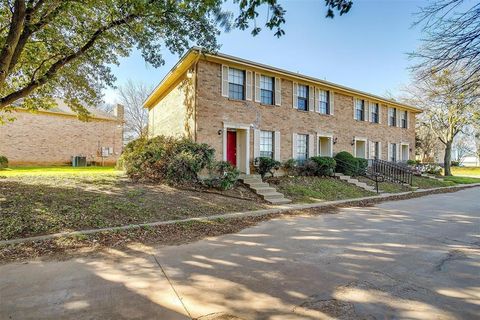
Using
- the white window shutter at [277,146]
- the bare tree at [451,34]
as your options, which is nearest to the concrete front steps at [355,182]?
the white window shutter at [277,146]

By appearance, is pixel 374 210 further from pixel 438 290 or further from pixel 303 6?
pixel 303 6

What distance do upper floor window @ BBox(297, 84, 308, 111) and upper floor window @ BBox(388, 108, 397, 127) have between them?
9115 millimetres

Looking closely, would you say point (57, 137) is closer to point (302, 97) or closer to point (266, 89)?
point (266, 89)

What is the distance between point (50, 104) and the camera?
1188 cm

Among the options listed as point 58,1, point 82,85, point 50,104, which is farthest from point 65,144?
point 58,1

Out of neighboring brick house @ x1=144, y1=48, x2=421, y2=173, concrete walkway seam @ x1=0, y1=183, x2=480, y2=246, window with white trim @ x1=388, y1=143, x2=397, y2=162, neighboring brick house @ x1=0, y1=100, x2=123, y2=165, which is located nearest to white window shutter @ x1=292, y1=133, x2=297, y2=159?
neighboring brick house @ x1=144, y1=48, x2=421, y2=173

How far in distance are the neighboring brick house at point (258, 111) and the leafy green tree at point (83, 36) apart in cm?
153

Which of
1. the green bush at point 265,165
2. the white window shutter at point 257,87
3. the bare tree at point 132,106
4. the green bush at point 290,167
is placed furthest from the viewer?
the bare tree at point 132,106

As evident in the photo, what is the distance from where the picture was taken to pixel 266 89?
44.5ft

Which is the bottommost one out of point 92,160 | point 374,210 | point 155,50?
point 374,210

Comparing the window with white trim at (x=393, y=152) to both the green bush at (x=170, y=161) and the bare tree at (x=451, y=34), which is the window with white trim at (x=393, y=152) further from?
the bare tree at (x=451, y=34)

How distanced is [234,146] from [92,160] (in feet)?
53.0

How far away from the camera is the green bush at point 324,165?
1415 cm

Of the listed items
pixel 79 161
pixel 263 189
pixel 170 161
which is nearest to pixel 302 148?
pixel 263 189
